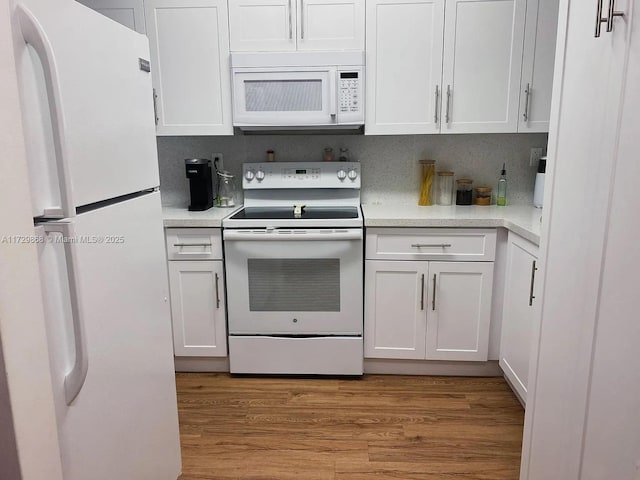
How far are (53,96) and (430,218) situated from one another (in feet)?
6.17

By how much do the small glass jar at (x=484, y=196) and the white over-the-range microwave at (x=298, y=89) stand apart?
90 cm

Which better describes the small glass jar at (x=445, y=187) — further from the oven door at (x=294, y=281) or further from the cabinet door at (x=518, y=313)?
the oven door at (x=294, y=281)

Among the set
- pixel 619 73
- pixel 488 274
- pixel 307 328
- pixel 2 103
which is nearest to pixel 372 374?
pixel 307 328

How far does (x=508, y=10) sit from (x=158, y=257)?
2.19m

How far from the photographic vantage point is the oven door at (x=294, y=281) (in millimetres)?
2379

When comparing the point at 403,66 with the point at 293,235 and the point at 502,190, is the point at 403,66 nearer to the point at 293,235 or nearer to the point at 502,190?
the point at 502,190

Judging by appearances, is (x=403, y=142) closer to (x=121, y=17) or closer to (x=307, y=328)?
(x=307, y=328)

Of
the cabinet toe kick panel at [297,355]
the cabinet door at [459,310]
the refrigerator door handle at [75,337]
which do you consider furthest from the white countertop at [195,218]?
the refrigerator door handle at [75,337]

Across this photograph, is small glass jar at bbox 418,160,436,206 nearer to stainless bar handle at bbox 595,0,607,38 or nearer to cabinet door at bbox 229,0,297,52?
cabinet door at bbox 229,0,297,52

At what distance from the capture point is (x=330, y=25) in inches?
96.4

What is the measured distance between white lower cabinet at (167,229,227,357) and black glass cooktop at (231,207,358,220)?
0.24m

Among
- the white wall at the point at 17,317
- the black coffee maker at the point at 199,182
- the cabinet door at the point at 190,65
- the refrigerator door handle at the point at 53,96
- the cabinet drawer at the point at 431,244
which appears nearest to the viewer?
the white wall at the point at 17,317

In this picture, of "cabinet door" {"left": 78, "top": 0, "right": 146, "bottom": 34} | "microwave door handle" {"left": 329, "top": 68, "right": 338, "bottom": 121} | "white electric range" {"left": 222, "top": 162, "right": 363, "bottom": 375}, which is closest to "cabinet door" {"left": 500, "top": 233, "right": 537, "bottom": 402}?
"white electric range" {"left": 222, "top": 162, "right": 363, "bottom": 375}

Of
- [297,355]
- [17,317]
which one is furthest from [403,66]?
[17,317]
